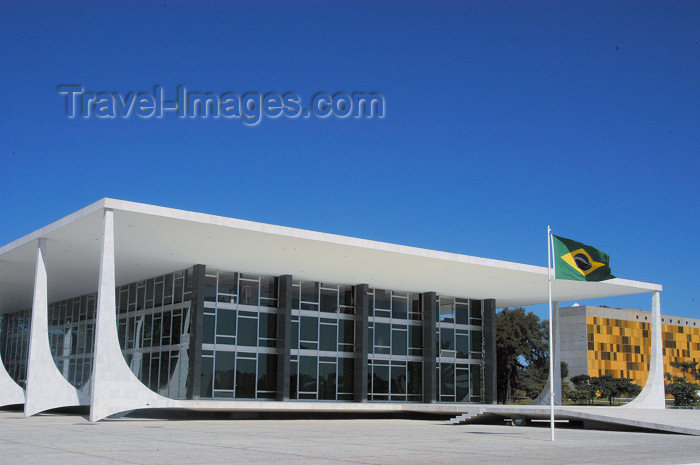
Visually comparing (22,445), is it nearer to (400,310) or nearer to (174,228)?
(174,228)

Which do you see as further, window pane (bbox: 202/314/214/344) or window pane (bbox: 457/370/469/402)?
window pane (bbox: 457/370/469/402)

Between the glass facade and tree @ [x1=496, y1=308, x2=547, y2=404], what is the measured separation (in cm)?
1446

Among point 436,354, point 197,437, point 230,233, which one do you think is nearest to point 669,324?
point 436,354

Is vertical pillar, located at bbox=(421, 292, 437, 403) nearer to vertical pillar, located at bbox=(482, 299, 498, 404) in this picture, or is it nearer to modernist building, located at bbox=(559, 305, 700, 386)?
vertical pillar, located at bbox=(482, 299, 498, 404)

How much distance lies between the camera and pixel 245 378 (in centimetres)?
3481

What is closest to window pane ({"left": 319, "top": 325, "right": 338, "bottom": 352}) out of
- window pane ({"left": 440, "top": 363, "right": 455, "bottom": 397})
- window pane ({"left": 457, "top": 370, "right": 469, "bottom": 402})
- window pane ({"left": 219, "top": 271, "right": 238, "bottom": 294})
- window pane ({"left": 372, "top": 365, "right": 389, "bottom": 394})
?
window pane ({"left": 372, "top": 365, "right": 389, "bottom": 394})

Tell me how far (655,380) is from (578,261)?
2064 centimetres

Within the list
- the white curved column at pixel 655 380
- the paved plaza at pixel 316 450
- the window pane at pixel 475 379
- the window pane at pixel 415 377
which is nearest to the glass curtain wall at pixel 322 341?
the window pane at pixel 415 377

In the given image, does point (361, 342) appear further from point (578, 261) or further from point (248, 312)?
point (578, 261)

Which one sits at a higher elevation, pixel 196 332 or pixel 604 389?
pixel 196 332

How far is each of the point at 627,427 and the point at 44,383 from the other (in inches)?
858

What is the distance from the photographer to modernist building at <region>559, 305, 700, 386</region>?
8756cm

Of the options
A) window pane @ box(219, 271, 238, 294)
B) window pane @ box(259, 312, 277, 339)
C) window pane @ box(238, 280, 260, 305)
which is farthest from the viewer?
window pane @ box(259, 312, 277, 339)

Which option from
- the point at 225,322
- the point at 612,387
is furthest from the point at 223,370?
the point at 612,387
